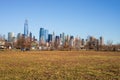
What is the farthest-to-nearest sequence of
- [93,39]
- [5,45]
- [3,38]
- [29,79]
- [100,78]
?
[93,39] → [3,38] → [5,45] → [100,78] → [29,79]

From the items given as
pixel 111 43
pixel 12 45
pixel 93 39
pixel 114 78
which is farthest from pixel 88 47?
pixel 114 78

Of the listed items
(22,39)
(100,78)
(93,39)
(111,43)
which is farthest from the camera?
(111,43)

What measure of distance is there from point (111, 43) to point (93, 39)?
Result: 796 inches

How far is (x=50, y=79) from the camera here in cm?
1628

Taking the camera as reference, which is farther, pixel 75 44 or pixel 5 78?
pixel 75 44

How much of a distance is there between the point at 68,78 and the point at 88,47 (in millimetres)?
151582

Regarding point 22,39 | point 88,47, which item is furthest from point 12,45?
point 88,47

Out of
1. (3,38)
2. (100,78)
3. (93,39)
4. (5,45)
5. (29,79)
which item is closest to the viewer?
(29,79)

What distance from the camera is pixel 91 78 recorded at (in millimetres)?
17141

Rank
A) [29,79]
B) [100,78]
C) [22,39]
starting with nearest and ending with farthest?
[29,79] < [100,78] < [22,39]

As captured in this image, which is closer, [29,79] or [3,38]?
[29,79]

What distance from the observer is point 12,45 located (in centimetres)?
15688

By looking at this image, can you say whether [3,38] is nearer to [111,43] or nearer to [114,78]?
[111,43]

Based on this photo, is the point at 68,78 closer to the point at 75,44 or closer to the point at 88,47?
the point at 88,47
